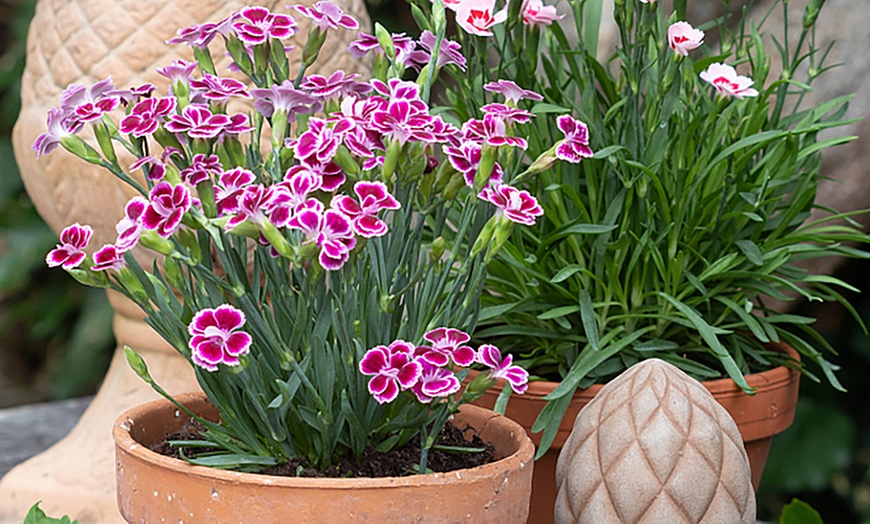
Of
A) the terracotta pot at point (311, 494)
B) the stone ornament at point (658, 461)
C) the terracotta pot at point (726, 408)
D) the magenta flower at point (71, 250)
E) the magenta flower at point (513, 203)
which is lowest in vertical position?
the terracotta pot at point (726, 408)

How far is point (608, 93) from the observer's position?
3.24ft

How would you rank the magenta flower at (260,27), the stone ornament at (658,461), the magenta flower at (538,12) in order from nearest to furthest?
1. the magenta flower at (260,27)
2. the stone ornament at (658,461)
3. the magenta flower at (538,12)

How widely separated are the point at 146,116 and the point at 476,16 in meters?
0.23

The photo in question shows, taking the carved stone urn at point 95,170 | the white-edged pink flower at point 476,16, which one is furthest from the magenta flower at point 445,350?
the carved stone urn at point 95,170

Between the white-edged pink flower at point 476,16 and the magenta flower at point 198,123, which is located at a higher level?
the white-edged pink flower at point 476,16

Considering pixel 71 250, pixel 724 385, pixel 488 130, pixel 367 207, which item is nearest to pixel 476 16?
pixel 488 130

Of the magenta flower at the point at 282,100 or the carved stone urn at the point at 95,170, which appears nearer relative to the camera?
the magenta flower at the point at 282,100

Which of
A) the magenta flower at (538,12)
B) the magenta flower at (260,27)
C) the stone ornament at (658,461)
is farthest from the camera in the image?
the magenta flower at (538,12)

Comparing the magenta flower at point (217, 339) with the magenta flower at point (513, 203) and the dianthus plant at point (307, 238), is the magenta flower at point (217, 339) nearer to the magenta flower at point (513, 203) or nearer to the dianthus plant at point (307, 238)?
the dianthus plant at point (307, 238)

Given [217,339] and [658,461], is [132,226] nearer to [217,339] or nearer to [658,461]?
[217,339]

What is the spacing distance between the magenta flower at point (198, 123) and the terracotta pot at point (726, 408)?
16.2 inches

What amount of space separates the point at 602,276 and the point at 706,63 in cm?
24

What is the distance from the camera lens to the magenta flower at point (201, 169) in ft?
2.00

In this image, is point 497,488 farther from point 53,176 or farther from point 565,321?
point 53,176
